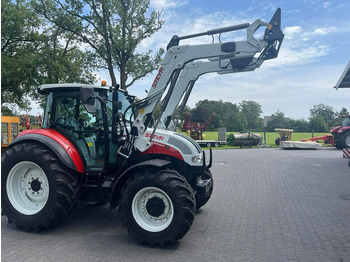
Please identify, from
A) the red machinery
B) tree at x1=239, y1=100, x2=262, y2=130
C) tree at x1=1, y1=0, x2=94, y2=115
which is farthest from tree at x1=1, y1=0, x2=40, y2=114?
tree at x1=239, y1=100, x2=262, y2=130

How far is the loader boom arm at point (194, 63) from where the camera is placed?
186 inches

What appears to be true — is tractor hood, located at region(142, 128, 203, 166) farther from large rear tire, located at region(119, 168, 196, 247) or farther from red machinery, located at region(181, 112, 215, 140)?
red machinery, located at region(181, 112, 215, 140)

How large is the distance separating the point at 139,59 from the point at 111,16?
12.5ft

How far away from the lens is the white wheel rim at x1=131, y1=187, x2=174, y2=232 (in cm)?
429

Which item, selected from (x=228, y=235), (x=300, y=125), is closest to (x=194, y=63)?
(x=228, y=235)

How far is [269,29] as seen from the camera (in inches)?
185

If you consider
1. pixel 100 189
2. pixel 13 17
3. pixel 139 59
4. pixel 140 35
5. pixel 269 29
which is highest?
pixel 13 17

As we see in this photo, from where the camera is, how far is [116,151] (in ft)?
16.6

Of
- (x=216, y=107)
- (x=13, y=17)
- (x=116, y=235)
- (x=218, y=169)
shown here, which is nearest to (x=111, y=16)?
(x=13, y=17)

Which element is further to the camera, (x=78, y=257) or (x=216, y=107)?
(x=216, y=107)

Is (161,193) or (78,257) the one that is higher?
(161,193)

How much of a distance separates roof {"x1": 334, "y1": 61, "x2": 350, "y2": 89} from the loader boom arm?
11.3 metres

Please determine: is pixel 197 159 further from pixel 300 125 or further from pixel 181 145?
pixel 300 125

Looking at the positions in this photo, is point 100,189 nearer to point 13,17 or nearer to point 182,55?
point 182,55
